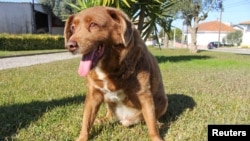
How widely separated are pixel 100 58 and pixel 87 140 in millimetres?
966

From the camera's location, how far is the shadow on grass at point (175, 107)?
379 centimetres

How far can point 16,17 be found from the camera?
3183 cm

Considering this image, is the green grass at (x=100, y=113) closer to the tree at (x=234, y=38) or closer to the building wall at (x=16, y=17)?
the building wall at (x=16, y=17)

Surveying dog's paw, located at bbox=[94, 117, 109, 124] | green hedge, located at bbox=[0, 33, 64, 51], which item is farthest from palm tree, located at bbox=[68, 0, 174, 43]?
green hedge, located at bbox=[0, 33, 64, 51]

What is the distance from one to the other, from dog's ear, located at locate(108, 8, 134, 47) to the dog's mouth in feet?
0.70

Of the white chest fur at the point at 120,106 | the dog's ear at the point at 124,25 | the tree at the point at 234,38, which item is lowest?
the tree at the point at 234,38

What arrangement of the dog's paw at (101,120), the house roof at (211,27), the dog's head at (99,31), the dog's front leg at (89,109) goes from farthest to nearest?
1. the house roof at (211,27)
2. the dog's paw at (101,120)
3. the dog's front leg at (89,109)
4. the dog's head at (99,31)

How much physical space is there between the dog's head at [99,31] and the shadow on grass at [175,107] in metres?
1.31

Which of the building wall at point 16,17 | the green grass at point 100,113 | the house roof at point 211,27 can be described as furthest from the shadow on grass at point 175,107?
the house roof at point 211,27

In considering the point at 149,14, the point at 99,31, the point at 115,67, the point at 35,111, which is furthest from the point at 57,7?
the point at 99,31

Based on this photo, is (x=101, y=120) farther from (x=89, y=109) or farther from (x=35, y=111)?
(x=35, y=111)

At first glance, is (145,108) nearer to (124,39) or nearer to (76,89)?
(124,39)

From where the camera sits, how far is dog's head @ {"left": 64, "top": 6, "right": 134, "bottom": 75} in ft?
8.38

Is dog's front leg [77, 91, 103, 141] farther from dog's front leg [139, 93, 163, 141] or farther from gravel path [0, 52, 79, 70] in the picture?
gravel path [0, 52, 79, 70]
